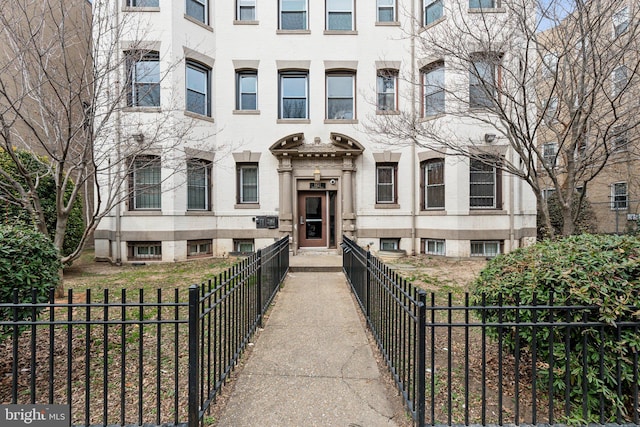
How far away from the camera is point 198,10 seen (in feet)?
37.2

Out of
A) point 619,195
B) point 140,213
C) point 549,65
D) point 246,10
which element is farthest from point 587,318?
point 619,195

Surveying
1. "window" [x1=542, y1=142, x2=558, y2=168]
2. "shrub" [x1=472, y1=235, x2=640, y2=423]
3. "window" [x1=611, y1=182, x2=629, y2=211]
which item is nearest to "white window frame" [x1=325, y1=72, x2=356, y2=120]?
"window" [x1=542, y1=142, x2=558, y2=168]

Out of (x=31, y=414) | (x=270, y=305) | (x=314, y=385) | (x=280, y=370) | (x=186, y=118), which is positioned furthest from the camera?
(x=186, y=118)

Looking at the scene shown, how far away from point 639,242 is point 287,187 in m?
9.61

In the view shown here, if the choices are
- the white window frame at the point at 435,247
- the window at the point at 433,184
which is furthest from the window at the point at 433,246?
Answer: the window at the point at 433,184

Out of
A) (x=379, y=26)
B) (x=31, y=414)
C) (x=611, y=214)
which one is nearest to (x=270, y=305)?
(x=31, y=414)

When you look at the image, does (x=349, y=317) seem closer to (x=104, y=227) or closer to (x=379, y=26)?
(x=104, y=227)

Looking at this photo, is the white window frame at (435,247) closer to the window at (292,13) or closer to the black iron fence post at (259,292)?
the black iron fence post at (259,292)

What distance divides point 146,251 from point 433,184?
10.4 meters

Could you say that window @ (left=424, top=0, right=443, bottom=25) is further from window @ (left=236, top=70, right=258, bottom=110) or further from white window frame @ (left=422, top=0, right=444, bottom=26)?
window @ (left=236, top=70, right=258, bottom=110)

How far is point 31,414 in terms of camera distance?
2590 millimetres

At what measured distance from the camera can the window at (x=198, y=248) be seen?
11.2m

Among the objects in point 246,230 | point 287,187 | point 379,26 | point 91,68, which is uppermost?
point 379,26

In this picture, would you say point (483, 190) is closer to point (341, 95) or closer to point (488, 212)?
point (488, 212)
